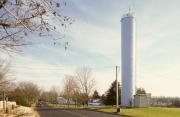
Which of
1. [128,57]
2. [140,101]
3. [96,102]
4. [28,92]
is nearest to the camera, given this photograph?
[140,101]

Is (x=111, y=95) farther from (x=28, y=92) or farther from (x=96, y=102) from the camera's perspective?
(x=96, y=102)

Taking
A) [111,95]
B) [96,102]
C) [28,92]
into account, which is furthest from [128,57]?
[96,102]

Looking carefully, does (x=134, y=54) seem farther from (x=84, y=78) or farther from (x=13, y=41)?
(x=13, y=41)

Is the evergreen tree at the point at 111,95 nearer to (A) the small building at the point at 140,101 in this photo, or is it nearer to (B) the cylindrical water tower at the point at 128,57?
(B) the cylindrical water tower at the point at 128,57

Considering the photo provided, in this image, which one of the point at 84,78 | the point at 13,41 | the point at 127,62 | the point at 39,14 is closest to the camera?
the point at 39,14

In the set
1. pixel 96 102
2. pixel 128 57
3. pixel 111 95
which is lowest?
pixel 96 102

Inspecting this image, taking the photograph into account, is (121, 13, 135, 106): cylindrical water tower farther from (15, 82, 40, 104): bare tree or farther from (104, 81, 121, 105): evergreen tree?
(15, 82, 40, 104): bare tree

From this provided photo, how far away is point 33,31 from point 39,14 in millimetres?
692

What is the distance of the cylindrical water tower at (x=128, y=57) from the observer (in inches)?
3391

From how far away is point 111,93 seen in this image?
99.4 meters

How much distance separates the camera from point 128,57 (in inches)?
3391

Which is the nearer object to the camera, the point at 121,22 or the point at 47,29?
the point at 47,29

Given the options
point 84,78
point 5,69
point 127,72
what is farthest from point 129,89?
point 5,69

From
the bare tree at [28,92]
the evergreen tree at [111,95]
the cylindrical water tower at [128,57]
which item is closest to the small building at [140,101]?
the cylindrical water tower at [128,57]
